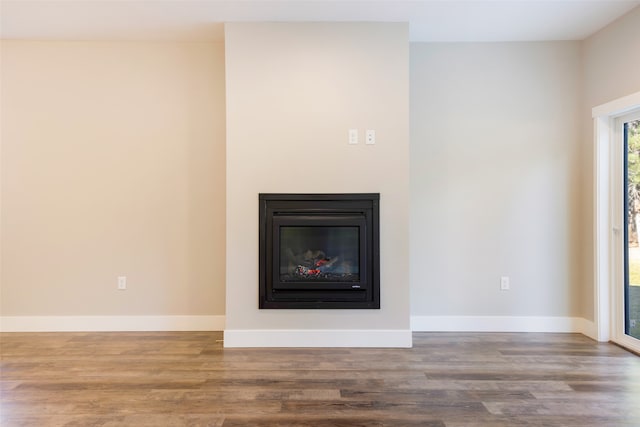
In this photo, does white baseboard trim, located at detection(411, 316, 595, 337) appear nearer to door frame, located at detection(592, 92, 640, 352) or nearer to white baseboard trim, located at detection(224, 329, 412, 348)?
door frame, located at detection(592, 92, 640, 352)

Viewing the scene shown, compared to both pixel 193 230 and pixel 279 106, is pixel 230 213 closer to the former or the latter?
pixel 193 230

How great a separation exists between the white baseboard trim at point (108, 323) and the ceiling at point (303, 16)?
245 centimetres

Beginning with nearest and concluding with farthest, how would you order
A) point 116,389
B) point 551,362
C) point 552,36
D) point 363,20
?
point 116,389, point 551,362, point 363,20, point 552,36

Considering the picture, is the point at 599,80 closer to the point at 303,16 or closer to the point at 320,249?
the point at 303,16

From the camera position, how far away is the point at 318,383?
2355 millimetres

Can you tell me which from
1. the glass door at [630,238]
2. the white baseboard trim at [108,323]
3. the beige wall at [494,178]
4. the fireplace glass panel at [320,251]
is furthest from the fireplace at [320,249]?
the glass door at [630,238]

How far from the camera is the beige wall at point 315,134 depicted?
120 inches

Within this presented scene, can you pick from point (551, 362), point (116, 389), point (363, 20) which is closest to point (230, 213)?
point (116, 389)

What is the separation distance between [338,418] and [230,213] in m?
1.71

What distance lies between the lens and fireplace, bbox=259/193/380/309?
3.03 metres

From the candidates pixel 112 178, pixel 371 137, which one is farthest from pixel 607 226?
pixel 112 178

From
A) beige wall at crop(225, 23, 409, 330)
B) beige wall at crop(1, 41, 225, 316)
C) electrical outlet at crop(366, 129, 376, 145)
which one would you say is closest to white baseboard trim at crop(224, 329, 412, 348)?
beige wall at crop(225, 23, 409, 330)

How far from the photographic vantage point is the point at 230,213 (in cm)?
305

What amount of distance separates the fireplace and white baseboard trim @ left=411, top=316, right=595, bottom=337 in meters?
0.69
